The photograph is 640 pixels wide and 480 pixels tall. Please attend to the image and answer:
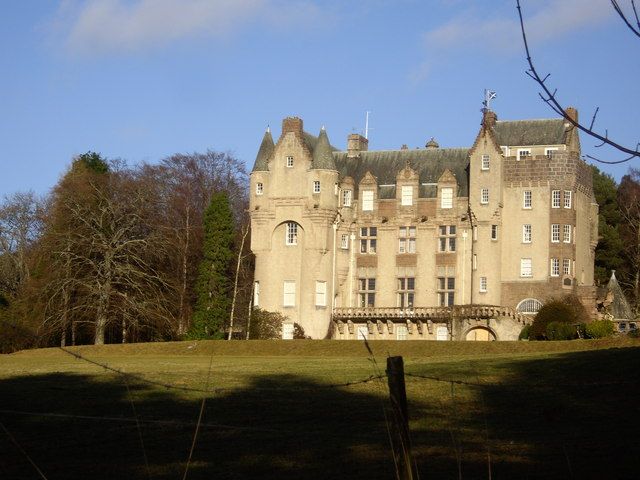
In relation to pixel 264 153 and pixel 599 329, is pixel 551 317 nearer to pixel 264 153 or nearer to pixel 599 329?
pixel 599 329

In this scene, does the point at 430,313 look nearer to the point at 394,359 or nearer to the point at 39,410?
the point at 39,410

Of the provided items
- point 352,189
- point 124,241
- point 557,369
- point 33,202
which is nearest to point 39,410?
point 557,369

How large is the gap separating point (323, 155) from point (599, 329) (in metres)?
20.9

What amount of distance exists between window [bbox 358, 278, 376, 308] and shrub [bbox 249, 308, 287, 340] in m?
4.97

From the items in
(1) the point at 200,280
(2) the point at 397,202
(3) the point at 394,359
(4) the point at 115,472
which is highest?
(2) the point at 397,202

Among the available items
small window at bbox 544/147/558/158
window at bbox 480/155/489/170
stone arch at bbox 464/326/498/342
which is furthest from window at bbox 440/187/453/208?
stone arch at bbox 464/326/498/342

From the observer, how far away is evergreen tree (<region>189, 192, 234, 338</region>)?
217 feet

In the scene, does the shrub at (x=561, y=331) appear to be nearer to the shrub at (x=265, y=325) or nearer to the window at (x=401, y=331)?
the window at (x=401, y=331)

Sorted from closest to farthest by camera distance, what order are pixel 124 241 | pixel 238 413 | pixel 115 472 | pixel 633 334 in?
pixel 115 472, pixel 238 413, pixel 633 334, pixel 124 241

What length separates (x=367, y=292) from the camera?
69.1 m

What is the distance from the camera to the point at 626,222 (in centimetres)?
8738

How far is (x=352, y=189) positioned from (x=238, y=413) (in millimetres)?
46558

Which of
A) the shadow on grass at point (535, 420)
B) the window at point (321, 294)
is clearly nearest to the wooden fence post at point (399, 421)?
the shadow on grass at point (535, 420)

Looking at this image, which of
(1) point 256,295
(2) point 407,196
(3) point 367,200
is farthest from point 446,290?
(1) point 256,295
